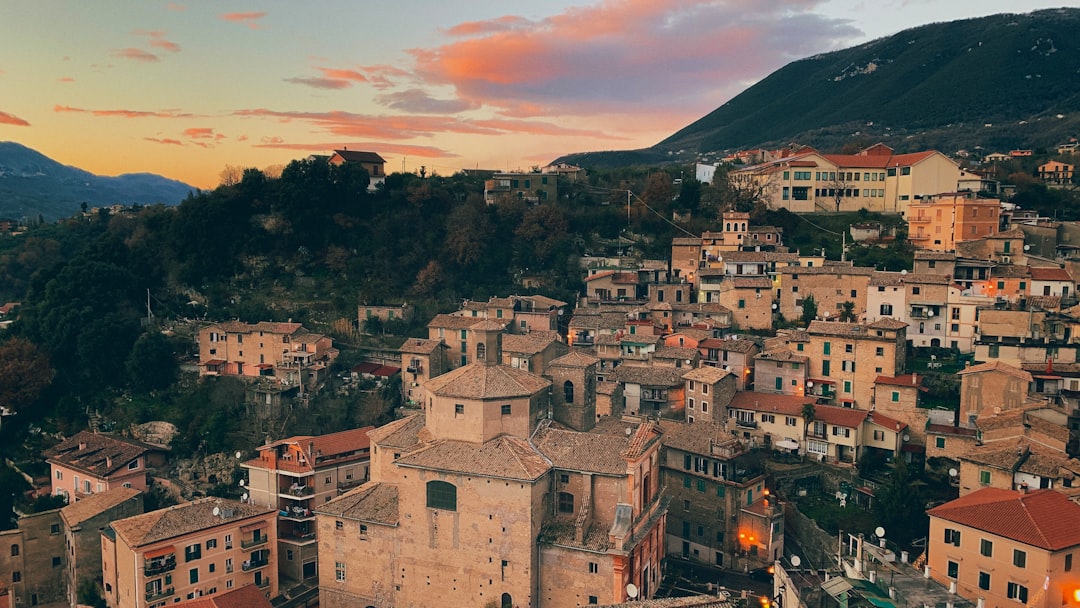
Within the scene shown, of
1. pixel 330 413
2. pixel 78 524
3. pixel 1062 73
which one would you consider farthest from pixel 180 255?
pixel 1062 73

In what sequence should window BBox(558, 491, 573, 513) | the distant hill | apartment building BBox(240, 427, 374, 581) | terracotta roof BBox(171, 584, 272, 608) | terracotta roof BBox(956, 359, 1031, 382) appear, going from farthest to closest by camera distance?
the distant hill < apartment building BBox(240, 427, 374, 581) < terracotta roof BBox(956, 359, 1031, 382) < window BBox(558, 491, 573, 513) < terracotta roof BBox(171, 584, 272, 608)

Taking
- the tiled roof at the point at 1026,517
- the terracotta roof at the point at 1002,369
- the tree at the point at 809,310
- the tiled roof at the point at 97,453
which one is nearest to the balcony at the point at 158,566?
the tiled roof at the point at 97,453

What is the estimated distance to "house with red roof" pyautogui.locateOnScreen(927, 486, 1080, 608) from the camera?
23375 millimetres

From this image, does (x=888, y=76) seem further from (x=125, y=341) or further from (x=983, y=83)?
(x=125, y=341)

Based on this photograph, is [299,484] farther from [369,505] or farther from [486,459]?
[486,459]

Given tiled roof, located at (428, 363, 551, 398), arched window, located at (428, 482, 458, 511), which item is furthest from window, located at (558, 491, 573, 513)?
tiled roof, located at (428, 363, 551, 398)


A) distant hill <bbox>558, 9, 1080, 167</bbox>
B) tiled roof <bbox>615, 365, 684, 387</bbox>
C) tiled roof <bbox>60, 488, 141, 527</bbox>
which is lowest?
tiled roof <bbox>60, 488, 141, 527</bbox>

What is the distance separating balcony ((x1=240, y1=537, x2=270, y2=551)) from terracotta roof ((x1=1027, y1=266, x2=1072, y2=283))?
4239cm

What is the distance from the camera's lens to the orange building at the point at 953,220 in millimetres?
51500

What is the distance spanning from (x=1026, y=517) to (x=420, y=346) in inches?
1255

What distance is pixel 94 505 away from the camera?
36.7m

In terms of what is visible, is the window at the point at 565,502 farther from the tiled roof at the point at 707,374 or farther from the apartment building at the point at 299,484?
the apartment building at the point at 299,484

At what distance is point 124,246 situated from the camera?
58906mm

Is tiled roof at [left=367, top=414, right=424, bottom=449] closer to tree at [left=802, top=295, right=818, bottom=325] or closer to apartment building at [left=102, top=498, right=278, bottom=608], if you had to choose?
apartment building at [left=102, top=498, right=278, bottom=608]
